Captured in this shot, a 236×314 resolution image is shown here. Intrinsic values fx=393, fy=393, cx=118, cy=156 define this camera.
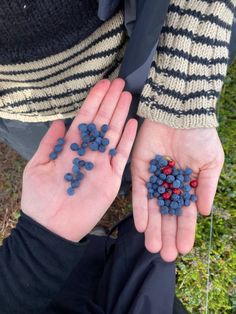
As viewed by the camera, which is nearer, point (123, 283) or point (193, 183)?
point (193, 183)

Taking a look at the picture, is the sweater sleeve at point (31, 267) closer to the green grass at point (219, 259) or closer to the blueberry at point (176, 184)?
the blueberry at point (176, 184)

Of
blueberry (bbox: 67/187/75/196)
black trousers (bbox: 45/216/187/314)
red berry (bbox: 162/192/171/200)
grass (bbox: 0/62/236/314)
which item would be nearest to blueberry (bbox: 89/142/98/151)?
blueberry (bbox: 67/187/75/196)

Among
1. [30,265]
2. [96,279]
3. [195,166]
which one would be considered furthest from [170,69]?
[96,279]

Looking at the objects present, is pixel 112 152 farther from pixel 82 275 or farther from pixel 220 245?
pixel 220 245

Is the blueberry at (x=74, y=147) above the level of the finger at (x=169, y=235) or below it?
above

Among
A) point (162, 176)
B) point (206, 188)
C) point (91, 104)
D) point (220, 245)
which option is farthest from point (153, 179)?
point (220, 245)

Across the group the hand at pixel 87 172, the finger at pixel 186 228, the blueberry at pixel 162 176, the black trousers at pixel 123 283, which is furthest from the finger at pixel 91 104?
the black trousers at pixel 123 283
